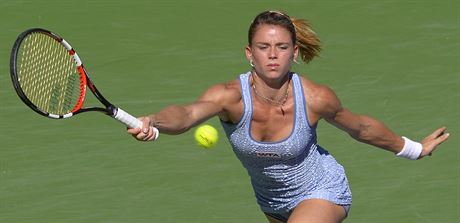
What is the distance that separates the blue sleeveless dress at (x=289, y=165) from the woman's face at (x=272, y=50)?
211 mm

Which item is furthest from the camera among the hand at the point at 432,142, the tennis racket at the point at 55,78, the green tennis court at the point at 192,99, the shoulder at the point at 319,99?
the green tennis court at the point at 192,99

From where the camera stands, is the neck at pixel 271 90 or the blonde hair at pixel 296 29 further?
the neck at pixel 271 90

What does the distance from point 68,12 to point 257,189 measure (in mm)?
5826

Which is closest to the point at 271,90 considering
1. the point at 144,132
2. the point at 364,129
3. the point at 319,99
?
the point at 319,99

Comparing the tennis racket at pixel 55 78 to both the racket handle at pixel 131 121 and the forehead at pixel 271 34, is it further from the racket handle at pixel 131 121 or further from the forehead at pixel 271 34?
the forehead at pixel 271 34

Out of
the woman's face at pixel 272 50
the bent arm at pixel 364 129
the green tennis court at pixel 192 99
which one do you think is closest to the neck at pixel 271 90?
the woman's face at pixel 272 50

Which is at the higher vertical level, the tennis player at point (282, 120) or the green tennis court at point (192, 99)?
the tennis player at point (282, 120)

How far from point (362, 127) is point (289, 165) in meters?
0.57

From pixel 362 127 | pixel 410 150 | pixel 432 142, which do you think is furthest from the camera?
pixel 432 142

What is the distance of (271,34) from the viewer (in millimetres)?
8359

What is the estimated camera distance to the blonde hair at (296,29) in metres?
8.41

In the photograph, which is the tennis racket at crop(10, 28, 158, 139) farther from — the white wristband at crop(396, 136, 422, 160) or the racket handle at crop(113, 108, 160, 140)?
the white wristband at crop(396, 136, 422, 160)

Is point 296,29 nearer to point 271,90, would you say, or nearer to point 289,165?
point 271,90

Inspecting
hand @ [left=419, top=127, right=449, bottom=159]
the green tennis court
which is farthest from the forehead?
the green tennis court
